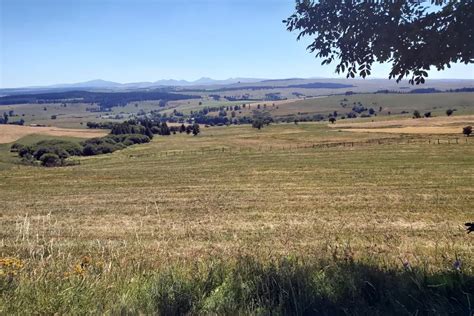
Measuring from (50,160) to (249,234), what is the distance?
2064 inches

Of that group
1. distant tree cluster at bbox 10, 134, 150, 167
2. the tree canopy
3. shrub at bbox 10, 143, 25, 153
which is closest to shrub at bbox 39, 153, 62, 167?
distant tree cluster at bbox 10, 134, 150, 167

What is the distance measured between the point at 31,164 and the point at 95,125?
7164 centimetres

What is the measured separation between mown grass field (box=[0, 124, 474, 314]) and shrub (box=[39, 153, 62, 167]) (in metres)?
14.7

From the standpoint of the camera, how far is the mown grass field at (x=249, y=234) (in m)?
4.53

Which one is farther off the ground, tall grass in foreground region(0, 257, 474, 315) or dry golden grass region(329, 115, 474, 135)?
tall grass in foreground region(0, 257, 474, 315)

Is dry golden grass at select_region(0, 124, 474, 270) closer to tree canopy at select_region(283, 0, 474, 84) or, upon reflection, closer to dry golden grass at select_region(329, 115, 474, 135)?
tree canopy at select_region(283, 0, 474, 84)

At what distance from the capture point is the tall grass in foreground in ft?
14.0

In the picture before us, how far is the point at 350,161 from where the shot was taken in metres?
44.0

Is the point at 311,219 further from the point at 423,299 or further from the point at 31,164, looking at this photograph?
the point at 31,164

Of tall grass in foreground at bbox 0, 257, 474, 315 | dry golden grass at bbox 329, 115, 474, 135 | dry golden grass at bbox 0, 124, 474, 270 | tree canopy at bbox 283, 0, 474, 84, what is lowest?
dry golden grass at bbox 329, 115, 474, 135

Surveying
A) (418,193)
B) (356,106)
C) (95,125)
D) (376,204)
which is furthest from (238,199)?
(356,106)

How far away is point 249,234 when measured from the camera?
1502 centimetres

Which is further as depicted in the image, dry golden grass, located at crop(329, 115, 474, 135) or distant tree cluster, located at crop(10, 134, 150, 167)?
dry golden grass, located at crop(329, 115, 474, 135)

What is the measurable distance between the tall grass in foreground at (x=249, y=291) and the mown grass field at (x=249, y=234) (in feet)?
0.06
